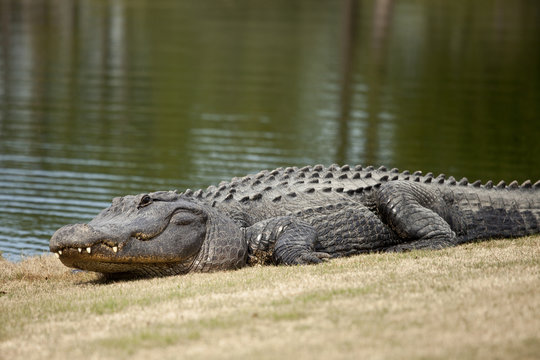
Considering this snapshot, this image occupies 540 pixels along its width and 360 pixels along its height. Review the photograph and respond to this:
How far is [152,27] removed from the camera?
152 ft

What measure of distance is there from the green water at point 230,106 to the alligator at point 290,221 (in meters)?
3.19

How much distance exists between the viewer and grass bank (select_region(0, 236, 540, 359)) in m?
5.04

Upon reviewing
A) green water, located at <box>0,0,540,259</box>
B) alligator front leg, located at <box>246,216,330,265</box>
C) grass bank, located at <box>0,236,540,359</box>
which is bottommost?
green water, located at <box>0,0,540,259</box>

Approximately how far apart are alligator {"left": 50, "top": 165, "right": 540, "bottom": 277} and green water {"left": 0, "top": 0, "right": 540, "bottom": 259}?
319 centimetres

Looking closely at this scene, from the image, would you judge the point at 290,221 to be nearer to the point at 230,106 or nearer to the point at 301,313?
the point at 301,313

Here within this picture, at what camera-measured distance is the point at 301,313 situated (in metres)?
5.84

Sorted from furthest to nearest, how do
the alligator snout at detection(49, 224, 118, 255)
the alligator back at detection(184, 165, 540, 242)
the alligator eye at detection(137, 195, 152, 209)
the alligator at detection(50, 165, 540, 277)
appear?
1. the alligator back at detection(184, 165, 540, 242)
2. the alligator eye at detection(137, 195, 152, 209)
3. the alligator at detection(50, 165, 540, 277)
4. the alligator snout at detection(49, 224, 118, 255)

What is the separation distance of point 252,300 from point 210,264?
6.19ft

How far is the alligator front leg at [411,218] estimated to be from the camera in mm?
8773

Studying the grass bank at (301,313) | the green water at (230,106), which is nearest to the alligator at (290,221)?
the grass bank at (301,313)

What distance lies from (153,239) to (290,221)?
1582 millimetres

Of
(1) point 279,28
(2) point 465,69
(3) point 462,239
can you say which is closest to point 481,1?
(1) point 279,28

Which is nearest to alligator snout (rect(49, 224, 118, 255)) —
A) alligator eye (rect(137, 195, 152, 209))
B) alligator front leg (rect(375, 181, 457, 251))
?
alligator eye (rect(137, 195, 152, 209))

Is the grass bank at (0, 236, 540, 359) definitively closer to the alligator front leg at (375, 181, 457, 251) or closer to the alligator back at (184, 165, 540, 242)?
the alligator front leg at (375, 181, 457, 251)
